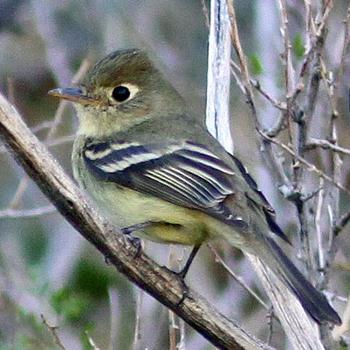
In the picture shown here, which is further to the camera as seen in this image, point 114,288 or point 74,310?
point 114,288

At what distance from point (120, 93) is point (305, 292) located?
62.9 inches

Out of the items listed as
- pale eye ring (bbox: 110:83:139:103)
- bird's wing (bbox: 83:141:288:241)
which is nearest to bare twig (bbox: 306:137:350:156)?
bird's wing (bbox: 83:141:288:241)

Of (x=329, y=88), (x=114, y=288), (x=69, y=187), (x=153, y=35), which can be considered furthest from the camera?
(x=153, y=35)

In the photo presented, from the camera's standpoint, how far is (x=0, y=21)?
27.4 ft

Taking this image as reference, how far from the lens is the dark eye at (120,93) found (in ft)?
20.2

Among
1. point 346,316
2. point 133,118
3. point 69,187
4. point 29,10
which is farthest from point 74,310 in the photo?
point 29,10

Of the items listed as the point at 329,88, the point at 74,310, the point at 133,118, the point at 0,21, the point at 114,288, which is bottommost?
the point at 114,288

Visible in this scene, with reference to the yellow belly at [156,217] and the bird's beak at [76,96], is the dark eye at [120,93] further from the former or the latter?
the yellow belly at [156,217]

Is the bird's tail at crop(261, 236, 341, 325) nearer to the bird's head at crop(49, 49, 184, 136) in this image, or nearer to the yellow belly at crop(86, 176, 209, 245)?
the yellow belly at crop(86, 176, 209, 245)

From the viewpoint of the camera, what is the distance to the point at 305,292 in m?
5.15

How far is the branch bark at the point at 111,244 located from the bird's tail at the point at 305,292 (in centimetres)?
27

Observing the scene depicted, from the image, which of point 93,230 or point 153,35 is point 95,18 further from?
point 93,230

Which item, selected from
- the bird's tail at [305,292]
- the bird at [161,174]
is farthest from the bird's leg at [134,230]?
the bird's tail at [305,292]

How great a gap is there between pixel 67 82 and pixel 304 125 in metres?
3.05
